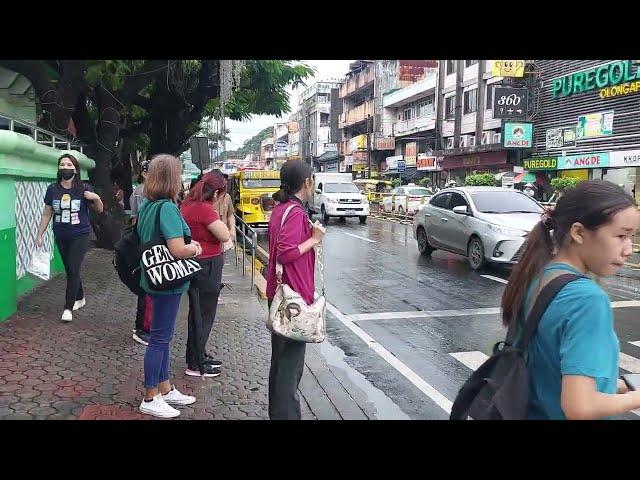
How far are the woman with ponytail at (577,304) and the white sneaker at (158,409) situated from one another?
289cm

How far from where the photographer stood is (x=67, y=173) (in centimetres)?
645

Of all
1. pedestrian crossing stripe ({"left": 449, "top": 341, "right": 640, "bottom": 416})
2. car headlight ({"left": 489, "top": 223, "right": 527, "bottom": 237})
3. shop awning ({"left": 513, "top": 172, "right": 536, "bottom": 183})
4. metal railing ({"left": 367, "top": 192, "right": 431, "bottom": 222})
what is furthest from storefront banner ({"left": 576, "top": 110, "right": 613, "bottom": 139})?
pedestrian crossing stripe ({"left": 449, "top": 341, "right": 640, "bottom": 416})

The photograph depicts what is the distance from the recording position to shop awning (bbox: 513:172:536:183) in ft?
105

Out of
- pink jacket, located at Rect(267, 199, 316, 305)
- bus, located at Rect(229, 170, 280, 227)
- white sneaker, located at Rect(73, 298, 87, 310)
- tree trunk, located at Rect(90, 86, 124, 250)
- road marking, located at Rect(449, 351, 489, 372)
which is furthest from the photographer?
bus, located at Rect(229, 170, 280, 227)

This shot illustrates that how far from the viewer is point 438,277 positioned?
1115 centimetres

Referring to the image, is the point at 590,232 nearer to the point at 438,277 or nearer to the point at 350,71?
the point at 438,277

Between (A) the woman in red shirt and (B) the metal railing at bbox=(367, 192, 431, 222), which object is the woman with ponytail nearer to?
(A) the woman in red shirt

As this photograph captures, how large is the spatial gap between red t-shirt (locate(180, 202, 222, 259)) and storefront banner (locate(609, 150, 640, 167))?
2457 centimetres

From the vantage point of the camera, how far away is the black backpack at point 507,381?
5.92ft

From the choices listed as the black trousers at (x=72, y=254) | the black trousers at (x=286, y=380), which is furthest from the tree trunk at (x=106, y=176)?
the black trousers at (x=286, y=380)

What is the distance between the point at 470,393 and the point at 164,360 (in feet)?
9.32
